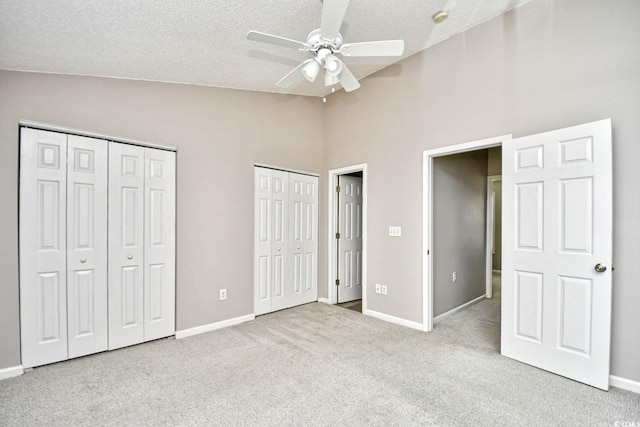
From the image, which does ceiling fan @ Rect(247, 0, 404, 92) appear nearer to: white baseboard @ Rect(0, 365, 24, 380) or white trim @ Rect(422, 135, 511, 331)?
white trim @ Rect(422, 135, 511, 331)

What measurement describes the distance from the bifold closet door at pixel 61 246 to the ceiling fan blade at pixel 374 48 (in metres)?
2.39

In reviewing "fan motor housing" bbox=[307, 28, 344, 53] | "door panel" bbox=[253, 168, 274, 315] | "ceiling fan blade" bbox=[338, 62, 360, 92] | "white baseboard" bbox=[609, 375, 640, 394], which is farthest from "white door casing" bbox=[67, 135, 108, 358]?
"white baseboard" bbox=[609, 375, 640, 394]

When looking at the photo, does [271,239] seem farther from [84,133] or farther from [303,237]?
[84,133]

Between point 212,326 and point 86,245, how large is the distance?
5.06ft

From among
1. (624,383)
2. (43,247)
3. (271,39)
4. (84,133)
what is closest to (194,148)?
(84,133)

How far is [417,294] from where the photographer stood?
3.56 metres

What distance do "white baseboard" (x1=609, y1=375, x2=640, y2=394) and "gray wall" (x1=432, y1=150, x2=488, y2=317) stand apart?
1.70 meters

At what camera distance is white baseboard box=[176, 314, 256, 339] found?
330 cm

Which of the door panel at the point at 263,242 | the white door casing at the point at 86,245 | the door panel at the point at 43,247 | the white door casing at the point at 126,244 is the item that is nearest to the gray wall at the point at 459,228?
the door panel at the point at 263,242

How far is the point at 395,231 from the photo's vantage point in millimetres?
3801

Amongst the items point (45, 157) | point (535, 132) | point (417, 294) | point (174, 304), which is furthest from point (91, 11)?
point (417, 294)

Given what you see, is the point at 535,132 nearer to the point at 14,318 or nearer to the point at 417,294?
the point at 417,294

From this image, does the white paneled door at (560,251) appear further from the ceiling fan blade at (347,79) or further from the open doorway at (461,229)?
the ceiling fan blade at (347,79)

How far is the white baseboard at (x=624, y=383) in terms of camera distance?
223 centimetres
